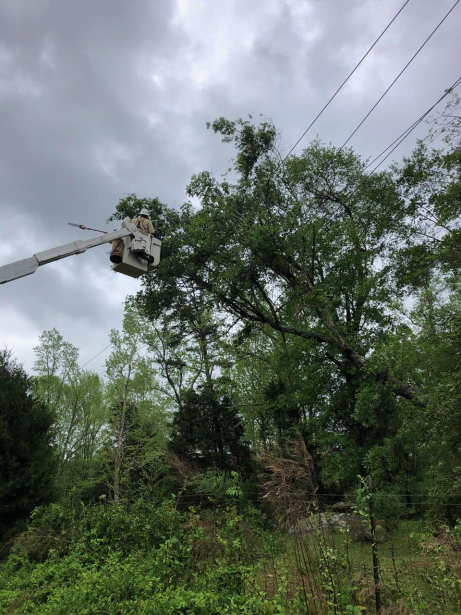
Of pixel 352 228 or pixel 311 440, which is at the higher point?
pixel 352 228

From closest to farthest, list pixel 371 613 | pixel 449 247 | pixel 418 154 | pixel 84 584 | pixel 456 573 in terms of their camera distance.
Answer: pixel 371 613, pixel 456 573, pixel 84 584, pixel 449 247, pixel 418 154

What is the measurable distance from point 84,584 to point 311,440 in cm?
1547

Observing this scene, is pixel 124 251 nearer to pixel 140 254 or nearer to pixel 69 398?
pixel 140 254

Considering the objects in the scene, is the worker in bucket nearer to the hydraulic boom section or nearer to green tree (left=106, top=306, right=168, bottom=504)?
the hydraulic boom section

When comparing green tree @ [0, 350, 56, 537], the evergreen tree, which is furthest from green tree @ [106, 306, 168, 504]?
green tree @ [0, 350, 56, 537]

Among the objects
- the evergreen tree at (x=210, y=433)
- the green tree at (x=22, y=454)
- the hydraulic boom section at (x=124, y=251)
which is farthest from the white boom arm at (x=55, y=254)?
the evergreen tree at (x=210, y=433)

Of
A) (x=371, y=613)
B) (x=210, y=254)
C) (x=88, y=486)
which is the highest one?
(x=210, y=254)

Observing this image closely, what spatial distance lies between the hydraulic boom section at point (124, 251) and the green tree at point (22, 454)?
745 cm

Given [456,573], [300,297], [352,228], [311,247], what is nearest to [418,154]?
[352,228]

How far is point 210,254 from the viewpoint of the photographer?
591 inches

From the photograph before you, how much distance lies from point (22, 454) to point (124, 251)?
831cm

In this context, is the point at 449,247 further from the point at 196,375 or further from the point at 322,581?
the point at 196,375

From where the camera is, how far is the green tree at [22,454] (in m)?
10.4

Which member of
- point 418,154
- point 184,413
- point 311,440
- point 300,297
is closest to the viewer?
point 418,154
